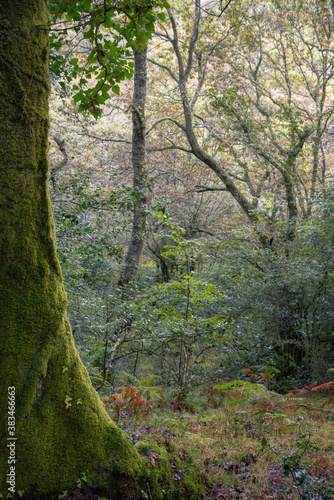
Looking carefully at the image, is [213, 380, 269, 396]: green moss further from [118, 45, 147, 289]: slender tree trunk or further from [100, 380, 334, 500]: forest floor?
[118, 45, 147, 289]: slender tree trunk

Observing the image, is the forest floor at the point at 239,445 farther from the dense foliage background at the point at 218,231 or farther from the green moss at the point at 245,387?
the dense foliage background at the point at 218,231

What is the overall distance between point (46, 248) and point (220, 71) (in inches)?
433

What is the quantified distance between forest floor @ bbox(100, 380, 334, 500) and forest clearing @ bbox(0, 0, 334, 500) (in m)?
0.02

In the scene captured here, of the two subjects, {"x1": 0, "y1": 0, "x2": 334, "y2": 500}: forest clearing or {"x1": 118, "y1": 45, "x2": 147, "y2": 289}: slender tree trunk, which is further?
{"x1": 118, "y1": 45, "x2": 147, "y2": 289}: slender tree trunk

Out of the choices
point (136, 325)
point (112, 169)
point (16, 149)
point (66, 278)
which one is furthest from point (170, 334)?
point (112, 169)

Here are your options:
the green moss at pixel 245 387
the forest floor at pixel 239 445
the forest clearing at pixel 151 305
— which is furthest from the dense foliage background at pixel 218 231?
the forest floor at pixel 239 445

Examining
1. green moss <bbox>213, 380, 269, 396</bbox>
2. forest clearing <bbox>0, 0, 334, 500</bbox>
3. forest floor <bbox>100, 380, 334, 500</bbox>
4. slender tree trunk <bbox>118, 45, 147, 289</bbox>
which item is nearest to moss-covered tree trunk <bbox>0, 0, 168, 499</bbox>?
forest clearing <bbox>0, 0, 334, 500</bbox>

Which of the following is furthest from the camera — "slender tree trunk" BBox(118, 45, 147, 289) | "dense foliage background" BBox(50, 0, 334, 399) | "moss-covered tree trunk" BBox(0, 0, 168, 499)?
"slender tree trunk" BBox(118, 45, 147, 289)

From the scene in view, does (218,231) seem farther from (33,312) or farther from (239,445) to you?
(33,312)

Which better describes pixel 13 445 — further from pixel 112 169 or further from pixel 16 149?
pixel 112 169

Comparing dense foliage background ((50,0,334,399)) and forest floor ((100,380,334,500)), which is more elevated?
dense foliage background ((50,0,334,399))

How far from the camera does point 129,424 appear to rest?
3395mm

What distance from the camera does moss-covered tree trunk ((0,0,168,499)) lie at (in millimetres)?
1759

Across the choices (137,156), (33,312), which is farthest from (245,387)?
(137,156)
